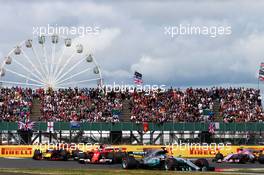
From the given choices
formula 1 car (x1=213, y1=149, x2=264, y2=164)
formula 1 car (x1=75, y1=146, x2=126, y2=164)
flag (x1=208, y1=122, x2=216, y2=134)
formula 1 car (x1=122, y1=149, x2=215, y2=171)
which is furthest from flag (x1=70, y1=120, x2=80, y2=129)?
formula 1 car (x1=122, y1=149, x2=215, y2=171)

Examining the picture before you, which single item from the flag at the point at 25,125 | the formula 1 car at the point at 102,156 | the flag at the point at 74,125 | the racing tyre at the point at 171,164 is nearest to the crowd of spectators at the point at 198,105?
the flag at the point at 74,125

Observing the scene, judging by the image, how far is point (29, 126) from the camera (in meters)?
50.6

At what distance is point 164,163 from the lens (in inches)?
1098

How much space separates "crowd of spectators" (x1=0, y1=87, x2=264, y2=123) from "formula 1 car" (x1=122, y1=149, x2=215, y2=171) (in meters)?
23.5

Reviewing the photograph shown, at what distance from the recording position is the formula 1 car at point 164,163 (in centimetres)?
2712

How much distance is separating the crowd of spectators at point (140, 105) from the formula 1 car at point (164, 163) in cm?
2346

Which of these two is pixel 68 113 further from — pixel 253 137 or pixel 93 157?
pixel 93 157

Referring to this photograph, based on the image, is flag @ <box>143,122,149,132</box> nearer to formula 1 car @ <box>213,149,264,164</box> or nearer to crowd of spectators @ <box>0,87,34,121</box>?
crowd of spectators @ <box>0,87,34,121</box>

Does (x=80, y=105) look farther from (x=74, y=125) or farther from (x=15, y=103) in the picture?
(x=15, y=103)

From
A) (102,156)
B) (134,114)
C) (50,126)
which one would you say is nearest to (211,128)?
(134,114)

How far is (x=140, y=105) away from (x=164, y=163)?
2806cm

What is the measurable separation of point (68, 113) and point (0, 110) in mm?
6214

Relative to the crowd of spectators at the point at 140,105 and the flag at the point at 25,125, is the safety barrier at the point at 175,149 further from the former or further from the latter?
the crowd of spectators at the point at 140,105

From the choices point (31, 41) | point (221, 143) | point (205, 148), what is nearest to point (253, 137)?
point (221, 143)
